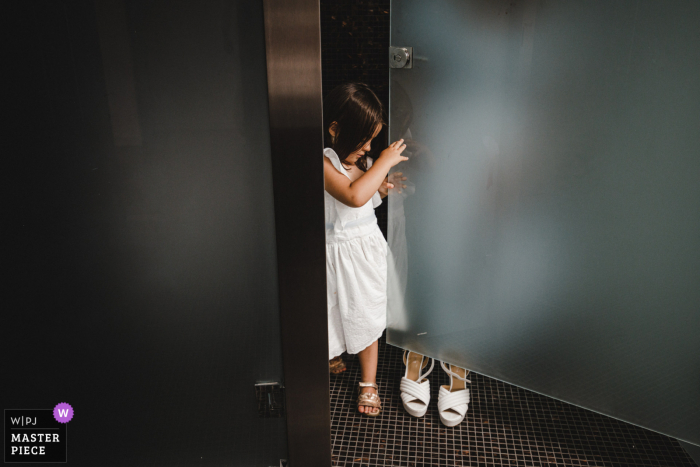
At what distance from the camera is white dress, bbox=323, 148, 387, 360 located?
131cm

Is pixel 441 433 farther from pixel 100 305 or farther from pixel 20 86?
pixel 20 86

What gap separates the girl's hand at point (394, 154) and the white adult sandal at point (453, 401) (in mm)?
685

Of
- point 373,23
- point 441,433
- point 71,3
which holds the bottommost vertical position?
point 441,433

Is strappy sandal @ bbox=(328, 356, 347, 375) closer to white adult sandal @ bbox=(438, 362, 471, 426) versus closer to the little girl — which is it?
the little girl

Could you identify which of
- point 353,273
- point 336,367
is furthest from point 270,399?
point 336,367

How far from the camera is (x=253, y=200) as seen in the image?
669 mm

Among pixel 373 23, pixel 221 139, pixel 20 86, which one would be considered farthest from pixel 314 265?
pixel 373 23

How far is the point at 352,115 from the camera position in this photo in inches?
49.0

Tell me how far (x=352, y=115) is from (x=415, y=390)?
83 cm

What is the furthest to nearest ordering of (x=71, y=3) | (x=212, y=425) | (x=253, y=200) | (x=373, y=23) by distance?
1. (x=373, y=23)
2. (x=212, y=425)
3. (x=253, y=200)
4. (x=71, y=3)

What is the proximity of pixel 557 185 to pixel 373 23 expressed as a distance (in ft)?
2.82

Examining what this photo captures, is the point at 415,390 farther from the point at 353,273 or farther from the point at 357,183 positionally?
the point at 357,183

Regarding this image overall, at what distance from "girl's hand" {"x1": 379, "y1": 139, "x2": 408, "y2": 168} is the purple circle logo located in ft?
2.93

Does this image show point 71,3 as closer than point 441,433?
Yes
